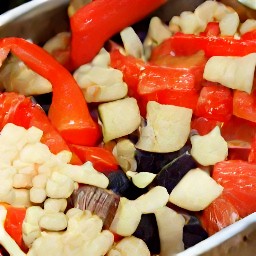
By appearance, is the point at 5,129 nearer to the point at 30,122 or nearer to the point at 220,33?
the point at 30,122

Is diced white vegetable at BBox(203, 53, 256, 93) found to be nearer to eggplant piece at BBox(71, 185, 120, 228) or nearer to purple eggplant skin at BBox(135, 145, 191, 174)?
purple eggplant skin at BBox(135, 145, 191, 174)

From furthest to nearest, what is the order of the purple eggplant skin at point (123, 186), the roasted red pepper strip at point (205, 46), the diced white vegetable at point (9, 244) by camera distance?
1. the roasted red pepper strip at point (205, 46)
2. the purple eggplant skin at point (123, 186)
3. the diced white vegetable at point (9, 244)

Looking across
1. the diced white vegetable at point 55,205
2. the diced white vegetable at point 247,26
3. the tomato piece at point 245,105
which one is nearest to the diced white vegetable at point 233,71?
the tomato piece at point 245,105

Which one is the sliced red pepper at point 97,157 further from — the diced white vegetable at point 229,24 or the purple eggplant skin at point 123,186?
the diced white vegetable at point 229,24

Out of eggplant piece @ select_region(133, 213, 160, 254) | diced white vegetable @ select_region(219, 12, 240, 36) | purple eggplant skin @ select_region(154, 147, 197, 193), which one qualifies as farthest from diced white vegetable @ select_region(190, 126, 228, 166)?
diced white vegetable @ select_region(219, 12, 240, 36)

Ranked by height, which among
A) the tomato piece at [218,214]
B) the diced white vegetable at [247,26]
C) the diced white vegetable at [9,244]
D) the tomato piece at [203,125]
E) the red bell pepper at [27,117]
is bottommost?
the tomato piece at [218,214]

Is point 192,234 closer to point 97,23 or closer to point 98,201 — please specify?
point 98,201
